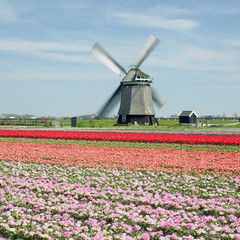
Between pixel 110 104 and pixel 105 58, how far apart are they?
273 inches

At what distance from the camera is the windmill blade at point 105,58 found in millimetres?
49438

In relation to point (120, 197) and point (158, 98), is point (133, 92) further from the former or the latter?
point (120, 197)

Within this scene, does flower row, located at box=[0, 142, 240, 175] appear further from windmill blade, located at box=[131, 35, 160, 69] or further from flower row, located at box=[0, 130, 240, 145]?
windmill blade, located at box=[131, 35, 160, 69]

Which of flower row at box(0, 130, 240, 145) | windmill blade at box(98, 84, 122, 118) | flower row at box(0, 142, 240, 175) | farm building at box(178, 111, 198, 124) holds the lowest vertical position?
flower row at box(0, 142, 240, 175)

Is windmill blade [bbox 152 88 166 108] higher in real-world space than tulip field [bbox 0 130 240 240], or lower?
higher

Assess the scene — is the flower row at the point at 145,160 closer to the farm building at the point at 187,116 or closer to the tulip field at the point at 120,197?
the tulip field at the point at 120,197

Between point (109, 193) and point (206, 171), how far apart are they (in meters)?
4.83

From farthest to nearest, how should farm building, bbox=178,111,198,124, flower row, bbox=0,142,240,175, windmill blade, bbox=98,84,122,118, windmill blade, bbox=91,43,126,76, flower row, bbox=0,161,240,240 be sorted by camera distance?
1. farm building, bbox=178,111,198,124
2. windmill blade, bbox=98,84,122,118
3. windmill blade, bbox=91,43,126,76
4. flower row, bbox=0,142,240,175
5. flower row, bbox=0,161,240,240

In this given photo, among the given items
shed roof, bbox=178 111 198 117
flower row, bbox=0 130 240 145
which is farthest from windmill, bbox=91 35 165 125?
flower row, bbox=0 130 240 145

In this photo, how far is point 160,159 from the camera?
48.7ft

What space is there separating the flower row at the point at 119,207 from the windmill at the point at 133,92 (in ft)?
125

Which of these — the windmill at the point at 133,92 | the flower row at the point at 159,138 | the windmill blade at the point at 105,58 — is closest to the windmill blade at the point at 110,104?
the windmill at the point at 133,92

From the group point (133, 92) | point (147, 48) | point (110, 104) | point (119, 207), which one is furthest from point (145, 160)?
point (147, 48)

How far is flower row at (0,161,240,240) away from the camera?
20.4ft
